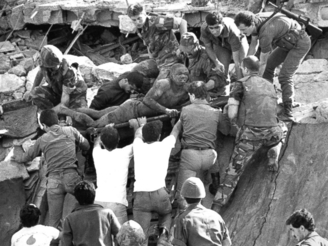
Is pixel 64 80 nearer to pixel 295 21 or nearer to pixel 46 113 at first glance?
pixel 46 113

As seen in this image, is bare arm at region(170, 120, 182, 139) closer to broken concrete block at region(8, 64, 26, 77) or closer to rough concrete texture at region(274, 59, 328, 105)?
rough concrete texture at region(274, 59, 328, 105)

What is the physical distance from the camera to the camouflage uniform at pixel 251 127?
40.6 feet

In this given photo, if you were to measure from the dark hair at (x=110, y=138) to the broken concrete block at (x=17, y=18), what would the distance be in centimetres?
703

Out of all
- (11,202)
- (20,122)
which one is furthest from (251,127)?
(20,122)

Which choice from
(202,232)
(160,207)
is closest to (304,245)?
(202,232)

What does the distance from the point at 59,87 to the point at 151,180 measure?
2722 mm

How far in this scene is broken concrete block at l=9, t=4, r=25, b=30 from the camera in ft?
61.0

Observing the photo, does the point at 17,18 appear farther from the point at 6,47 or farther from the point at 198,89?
the point at 198,89

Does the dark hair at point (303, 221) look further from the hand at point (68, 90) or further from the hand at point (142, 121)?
the hand at point (68, 90)

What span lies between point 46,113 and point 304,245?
14.3 ft

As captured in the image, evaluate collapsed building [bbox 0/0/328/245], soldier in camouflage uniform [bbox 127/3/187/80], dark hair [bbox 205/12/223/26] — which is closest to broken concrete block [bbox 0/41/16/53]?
collapsed building [bbox 0/0/328/245]

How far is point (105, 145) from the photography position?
39.9 ft

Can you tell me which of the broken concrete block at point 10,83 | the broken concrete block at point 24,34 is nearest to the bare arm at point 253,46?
the broken concrete block at point 10,83

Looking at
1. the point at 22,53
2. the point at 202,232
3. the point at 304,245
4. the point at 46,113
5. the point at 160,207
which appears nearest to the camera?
the point at 304,245
